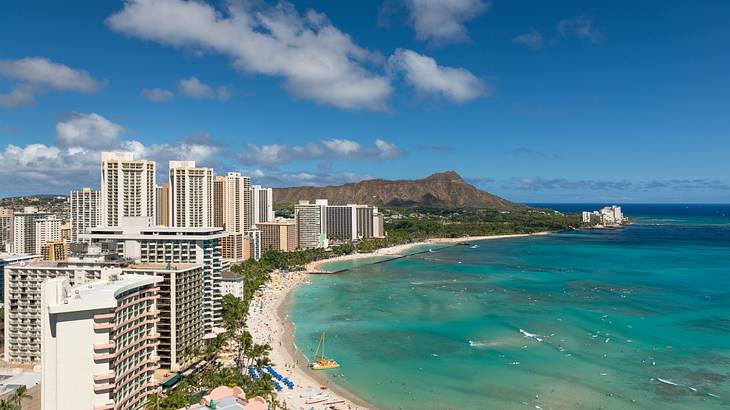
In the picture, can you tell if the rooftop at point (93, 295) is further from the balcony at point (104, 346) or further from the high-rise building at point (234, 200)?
the high-rise building at point (234, 200)

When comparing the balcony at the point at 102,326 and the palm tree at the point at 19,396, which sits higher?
the balcony at the point at 102,326

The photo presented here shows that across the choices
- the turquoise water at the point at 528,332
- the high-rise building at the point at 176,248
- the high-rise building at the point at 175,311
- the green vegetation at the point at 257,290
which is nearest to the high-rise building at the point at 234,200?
the green vegetation at the point at 257,290

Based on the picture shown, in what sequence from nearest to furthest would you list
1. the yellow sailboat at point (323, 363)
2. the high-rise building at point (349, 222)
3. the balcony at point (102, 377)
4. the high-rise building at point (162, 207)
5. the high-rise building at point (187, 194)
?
the balcony at point (102, 377) → the yellow sailboat at point (323, 363) → the high-rise building at point (187, 194) → the high-rise building at point (162, 207) → the high-rise building at point (349, 222)

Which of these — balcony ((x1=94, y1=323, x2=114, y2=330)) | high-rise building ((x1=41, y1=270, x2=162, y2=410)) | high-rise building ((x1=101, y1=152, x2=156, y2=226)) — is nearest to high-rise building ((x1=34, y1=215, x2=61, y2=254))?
high-rise building ((x1=101, y1=152, x2=156, y2=226))

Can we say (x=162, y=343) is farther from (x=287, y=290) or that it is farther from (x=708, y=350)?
(x=708, y=350)

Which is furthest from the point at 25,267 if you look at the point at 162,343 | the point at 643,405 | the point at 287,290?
the point at 643,405

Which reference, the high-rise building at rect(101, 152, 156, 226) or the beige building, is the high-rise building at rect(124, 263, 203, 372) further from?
the beige building
